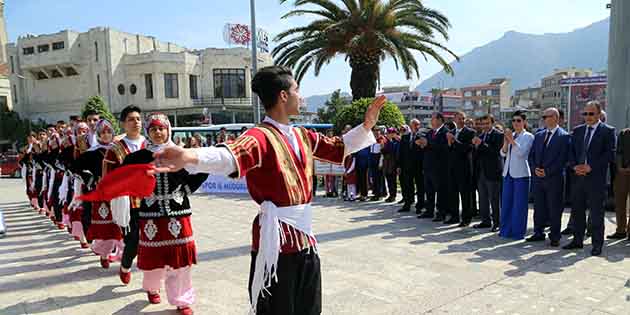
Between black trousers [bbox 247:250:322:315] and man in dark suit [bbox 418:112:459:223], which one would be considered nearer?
black trousers [bbox 247:250:322:315]

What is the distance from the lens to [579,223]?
6152 mm

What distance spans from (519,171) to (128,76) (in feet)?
143

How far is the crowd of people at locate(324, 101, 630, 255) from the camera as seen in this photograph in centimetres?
607

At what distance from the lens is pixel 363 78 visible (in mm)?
16828

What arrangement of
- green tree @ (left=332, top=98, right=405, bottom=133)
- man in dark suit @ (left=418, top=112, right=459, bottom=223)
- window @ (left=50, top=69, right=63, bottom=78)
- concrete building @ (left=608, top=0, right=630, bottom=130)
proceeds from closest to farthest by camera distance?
man in dark suit @ (left=418, top=112, right=459, bottom=223)
concrete building @ (left=608, top=0, right=630, bottom=130)
green tree @ (left=332, top=98, right=405, bottom=133)
window @ (left=50, top=69, right=63, bottom=78)

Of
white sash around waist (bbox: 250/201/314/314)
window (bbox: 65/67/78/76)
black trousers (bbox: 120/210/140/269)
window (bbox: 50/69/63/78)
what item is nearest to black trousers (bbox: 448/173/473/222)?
black trousers (bbox: 120/210/140/269)

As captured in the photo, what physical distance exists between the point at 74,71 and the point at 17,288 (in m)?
A: 46.7

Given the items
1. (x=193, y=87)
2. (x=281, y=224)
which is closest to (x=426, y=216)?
(x=281, y=224)

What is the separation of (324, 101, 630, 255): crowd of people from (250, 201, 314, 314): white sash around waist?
16.1 feet

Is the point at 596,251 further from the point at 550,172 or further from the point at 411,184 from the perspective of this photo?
the point at 411,184

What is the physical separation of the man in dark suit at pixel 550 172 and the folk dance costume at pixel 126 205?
5.34 metres

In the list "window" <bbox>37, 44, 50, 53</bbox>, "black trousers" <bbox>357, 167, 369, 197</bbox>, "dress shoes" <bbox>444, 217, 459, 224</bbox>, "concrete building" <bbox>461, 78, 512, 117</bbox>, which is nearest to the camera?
"dress shoes" <bbox>444, 217, 459, 224</bbox>

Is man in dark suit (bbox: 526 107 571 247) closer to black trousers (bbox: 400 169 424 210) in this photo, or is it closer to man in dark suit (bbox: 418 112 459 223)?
man in dark suit (bbox: 418 112 459 223)

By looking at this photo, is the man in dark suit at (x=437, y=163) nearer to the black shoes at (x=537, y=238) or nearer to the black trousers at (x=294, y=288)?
the black shoes at (x=537, y=238)
